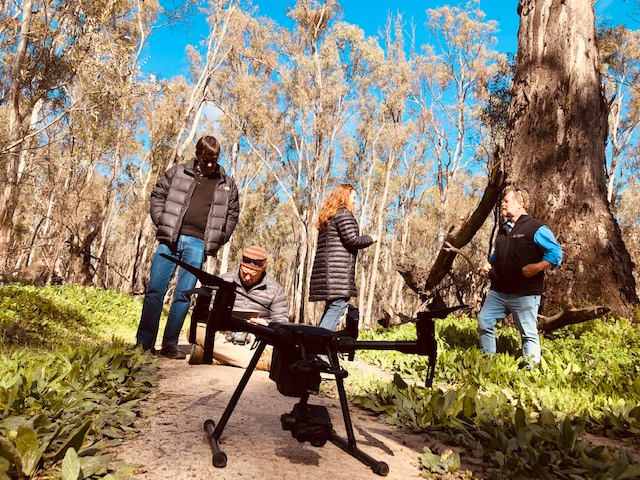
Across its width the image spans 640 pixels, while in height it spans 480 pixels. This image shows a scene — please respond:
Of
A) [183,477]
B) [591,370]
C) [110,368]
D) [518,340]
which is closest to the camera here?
[183,477]

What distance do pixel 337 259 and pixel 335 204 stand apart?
61 centimetres

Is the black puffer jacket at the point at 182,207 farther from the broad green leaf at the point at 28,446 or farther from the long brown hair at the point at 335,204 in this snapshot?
the broad green leaf at the point at 28,446

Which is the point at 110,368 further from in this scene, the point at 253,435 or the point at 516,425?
the point at 516,425

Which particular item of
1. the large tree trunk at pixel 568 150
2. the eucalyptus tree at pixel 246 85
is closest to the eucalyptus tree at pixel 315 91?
the eucalyptus tree at pixel 246 85

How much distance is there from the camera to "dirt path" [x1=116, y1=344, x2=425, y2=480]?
1821 millimetres

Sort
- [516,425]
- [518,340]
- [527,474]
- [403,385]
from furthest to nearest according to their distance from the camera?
[518,340]
[403,385]
[516,425]
[527,474]

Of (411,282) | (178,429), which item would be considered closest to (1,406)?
(178,429)

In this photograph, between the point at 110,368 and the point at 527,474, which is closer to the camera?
the point at 527,474

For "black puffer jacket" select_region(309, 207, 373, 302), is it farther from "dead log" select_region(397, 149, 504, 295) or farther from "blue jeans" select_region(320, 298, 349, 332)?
"dead log" select_region(397, 149, 504, 295)

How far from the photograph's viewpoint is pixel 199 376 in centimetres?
350

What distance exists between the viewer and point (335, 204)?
4.81 metres

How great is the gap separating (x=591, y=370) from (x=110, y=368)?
415 cm

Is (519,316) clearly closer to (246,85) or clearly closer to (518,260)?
(518,260)

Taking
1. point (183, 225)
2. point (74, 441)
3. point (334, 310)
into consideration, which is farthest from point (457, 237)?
point (74, 441)
